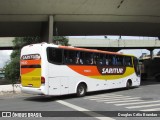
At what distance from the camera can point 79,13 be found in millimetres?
29547

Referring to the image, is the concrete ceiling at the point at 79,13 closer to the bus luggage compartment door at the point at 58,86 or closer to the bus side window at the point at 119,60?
the bus side window at the point at 119,60

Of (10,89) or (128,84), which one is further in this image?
(128,84)

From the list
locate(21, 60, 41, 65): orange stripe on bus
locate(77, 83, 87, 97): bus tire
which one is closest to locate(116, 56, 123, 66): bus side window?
locate(77, 83, 87, 97): bus tire

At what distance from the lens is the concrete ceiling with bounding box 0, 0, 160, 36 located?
27283mm

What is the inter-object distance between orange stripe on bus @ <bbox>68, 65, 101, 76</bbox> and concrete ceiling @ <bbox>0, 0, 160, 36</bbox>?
835 centimetres

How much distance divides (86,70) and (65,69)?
209cm

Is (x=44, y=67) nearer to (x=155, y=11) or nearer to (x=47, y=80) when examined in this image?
(x=47, y=80)

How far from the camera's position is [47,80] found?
17234mm

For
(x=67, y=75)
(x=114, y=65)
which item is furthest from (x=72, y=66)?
(x=114, y=65)

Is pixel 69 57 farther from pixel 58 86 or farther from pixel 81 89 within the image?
pixel 81 89

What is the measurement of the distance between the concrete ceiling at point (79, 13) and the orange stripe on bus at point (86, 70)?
8.35m

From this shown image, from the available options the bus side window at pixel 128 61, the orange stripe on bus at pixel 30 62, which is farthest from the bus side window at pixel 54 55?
the bus side window at pixel 128 61

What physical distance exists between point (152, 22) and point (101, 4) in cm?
742

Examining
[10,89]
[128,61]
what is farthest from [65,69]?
[128,61]
